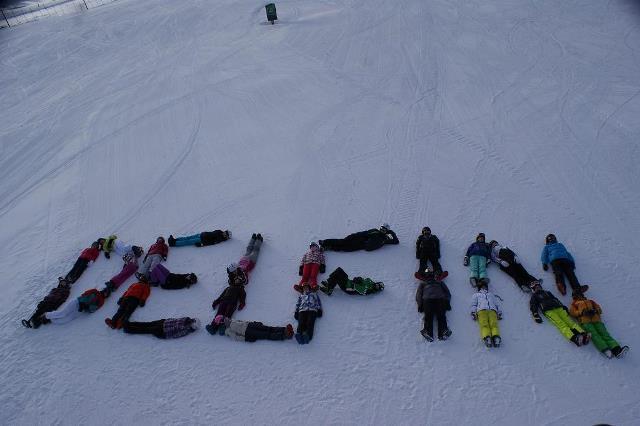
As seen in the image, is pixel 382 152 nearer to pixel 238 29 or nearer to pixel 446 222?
pixel 446 222

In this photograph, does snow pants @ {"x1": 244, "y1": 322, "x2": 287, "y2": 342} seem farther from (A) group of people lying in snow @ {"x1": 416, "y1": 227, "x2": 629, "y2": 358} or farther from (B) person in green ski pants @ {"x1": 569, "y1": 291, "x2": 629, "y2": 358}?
(B) person in green ski pants @ {"x1": 569, "y1": 291, "x2": 629, "y2": 358}

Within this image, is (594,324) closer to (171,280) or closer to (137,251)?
(171,280)

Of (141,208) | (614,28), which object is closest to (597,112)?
(614,28)

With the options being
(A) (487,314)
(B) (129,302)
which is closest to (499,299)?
(A) (487,314)

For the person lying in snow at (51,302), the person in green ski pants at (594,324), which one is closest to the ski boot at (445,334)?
the person in green ski pants at (594,324)

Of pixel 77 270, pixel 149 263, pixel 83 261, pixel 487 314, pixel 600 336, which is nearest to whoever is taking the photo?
pixel 600 336

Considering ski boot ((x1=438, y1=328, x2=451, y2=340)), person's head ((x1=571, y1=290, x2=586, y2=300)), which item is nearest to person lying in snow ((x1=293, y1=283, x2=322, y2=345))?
ski boot ((x1=438, y1=328, x2=451, y2=340))
